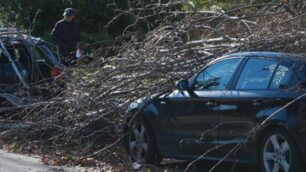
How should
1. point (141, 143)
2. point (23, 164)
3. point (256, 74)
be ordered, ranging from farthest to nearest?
point (23, 164), point (141, 143), point (256, 74)

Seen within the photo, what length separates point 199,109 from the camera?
33.3ft

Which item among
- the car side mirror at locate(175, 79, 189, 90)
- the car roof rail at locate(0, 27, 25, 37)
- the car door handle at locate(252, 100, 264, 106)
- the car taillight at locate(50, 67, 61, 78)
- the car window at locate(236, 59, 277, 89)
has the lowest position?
the car taillight at locate(50, 67, 61, 78)

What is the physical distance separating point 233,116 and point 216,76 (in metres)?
0.77

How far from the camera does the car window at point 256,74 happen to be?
30.8 ft

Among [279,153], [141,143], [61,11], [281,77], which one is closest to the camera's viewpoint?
[279,153]

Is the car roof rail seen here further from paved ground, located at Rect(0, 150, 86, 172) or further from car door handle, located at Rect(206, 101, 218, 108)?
car door handle, located at Rect(206, 101, 218, 108)

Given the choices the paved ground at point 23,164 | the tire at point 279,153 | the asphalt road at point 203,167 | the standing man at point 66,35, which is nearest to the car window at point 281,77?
the tire at point 279,153

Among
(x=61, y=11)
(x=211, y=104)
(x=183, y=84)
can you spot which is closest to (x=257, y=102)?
(x=211, y=104)

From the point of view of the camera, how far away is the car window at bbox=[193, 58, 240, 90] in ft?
32.7

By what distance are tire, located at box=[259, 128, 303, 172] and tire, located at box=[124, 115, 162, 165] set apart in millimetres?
2171

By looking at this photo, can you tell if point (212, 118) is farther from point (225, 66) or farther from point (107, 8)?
point (107, 8)

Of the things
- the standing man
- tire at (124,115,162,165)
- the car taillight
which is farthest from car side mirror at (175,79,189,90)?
the standing man

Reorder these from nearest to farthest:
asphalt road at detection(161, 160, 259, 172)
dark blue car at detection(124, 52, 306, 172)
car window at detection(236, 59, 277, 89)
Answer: dark blue car at detection(124, 52, 306, 172), car window at detection(236, 59, 277, 89), asphalt road at detection(161, 160, 259, 172)

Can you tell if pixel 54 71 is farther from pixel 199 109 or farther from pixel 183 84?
pixel 199 109
